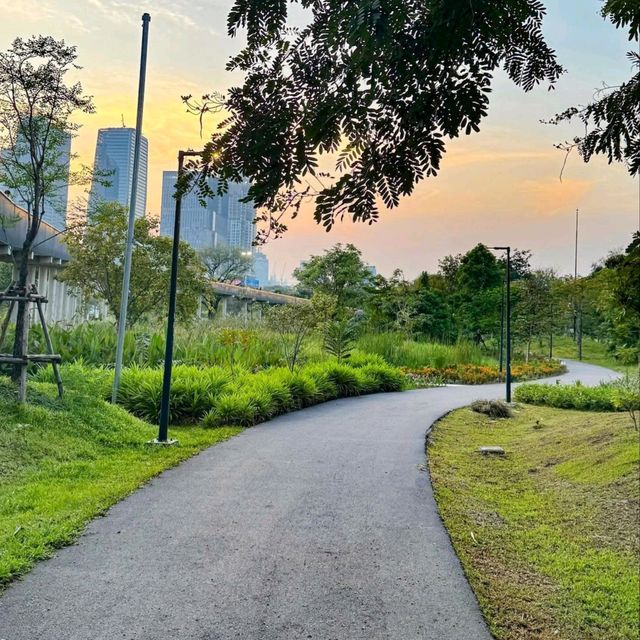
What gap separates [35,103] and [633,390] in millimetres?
9490

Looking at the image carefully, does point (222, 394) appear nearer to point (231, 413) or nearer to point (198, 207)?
point (231, 413)

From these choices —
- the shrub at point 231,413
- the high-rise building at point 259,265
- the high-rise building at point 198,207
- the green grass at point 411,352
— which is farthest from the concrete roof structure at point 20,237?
the green grass at point 411,352

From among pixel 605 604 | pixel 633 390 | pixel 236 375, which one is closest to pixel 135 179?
pixel 236 375

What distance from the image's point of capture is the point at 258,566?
11.1ft

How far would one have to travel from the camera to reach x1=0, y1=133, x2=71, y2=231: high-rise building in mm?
7309

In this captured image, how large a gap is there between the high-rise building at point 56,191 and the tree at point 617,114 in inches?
279

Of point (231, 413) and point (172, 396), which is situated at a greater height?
point (172, 396)

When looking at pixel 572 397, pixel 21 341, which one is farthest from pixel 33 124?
pixel 572 397

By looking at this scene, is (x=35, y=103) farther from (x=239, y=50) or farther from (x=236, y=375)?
(x=239, y=50)

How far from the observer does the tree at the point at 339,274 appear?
Result: 25688 mm

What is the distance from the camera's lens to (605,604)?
3.21 meters

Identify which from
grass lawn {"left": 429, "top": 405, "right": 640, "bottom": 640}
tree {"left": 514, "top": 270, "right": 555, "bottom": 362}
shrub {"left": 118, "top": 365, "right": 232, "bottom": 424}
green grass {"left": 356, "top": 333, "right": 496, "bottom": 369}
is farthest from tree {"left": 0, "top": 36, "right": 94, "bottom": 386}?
tree {"left": 514, "top": 270, "right": 555, "bottom": 362}

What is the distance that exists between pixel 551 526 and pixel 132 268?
10.5 meters

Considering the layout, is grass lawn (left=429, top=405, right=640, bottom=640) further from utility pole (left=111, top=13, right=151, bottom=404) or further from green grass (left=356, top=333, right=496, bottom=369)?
green grass (left=356, top=333, right=496, bottom=369)
